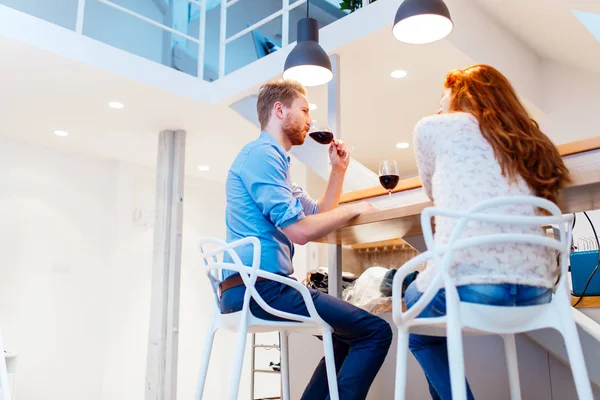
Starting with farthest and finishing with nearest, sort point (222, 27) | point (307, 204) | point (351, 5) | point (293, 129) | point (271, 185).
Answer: point (222, 27)
point (351, 5)
point (307, 204)
point (293, 129)
point (271, 185)

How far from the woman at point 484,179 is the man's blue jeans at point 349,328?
0.12 m

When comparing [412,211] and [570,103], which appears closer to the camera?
[412,211]

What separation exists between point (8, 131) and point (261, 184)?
4178 millimetres

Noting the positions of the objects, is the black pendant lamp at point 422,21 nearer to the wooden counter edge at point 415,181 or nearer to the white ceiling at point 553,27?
the wooden counter edge at point 415,181

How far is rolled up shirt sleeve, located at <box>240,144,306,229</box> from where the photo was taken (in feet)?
5.00

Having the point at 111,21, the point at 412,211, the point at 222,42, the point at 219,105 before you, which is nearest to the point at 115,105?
the point at 219,105

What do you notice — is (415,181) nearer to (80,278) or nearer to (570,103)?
(570,103)

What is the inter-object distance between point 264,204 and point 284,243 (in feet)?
0.52

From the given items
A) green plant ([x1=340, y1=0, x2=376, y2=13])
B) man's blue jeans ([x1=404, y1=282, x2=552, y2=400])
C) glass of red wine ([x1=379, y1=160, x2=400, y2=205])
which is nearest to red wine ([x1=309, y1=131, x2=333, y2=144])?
glass of red wine ([x1=379, y1=160, x2=400, y2=205])

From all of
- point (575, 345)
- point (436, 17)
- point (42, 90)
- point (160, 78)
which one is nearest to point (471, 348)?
point (575, 345)

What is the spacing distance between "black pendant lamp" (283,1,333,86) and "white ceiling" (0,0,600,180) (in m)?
0.59

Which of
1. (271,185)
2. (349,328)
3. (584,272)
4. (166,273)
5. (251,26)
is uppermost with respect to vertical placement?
(251,26)

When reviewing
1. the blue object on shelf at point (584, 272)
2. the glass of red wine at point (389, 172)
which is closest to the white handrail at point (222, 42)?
the glass of red wine at point (389, 172)

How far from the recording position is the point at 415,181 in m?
2.04
